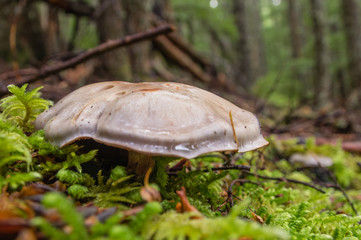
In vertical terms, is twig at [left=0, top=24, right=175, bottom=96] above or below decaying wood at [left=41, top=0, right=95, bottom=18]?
below

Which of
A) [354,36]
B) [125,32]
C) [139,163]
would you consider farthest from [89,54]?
[354,36]

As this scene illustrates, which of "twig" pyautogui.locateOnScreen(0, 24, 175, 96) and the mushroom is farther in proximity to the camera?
"twig" pyautogui.locateOnScreen(0, 24, 175, 96)

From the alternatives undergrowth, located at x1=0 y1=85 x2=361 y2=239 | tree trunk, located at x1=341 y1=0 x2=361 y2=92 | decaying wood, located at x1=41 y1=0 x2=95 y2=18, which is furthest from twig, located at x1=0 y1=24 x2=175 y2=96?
tree trunk, located at x1=341 y1=0 x2=361 y2=92

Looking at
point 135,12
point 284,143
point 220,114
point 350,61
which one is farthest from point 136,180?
point 350,61

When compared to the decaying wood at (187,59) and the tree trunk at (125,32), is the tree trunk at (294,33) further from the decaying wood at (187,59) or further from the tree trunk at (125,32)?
the tree trunk at (125,32)

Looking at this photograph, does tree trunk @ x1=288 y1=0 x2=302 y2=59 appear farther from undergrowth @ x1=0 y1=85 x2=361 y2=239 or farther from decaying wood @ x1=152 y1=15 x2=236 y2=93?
undergrowth @ x1=0 y1=85 x2=361 y2=239

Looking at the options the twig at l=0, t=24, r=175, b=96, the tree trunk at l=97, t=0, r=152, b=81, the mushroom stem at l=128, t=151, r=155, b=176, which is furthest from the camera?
the tree trunk at l=97, t=0, r=152, b=81

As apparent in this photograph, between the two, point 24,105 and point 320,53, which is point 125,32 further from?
point 320,53
